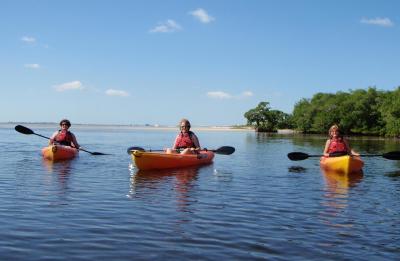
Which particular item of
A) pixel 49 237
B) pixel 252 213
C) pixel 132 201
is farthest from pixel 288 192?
pixel 49 237

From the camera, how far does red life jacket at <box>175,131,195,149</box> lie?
18.7 metres

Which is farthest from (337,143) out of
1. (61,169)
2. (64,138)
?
(64,138)

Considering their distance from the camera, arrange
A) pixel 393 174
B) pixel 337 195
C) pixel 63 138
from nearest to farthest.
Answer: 1. pixel 337 195
2. pixel 393 174
3. pixel 63 138

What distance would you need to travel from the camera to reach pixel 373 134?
7962 cm

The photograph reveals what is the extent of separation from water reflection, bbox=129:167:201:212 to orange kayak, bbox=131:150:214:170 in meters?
0.24

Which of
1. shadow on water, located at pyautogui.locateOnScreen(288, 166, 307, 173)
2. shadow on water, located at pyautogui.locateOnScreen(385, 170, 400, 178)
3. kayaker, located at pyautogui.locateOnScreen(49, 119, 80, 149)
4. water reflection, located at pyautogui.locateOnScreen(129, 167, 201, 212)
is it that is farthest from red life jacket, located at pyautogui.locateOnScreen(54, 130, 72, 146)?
shadow on water, located at pyautogui.locateOnScreen(385, 170, 400, 178)

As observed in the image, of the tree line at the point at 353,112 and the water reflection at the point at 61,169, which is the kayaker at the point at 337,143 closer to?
the water reflection at the point at 61,169

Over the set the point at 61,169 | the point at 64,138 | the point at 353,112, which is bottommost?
the point at 61,169

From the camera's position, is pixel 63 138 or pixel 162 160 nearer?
pixel 162 160

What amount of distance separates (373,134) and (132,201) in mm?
75464

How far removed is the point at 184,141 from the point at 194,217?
1005cm

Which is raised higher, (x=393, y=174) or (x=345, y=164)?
(x=345, y=164)

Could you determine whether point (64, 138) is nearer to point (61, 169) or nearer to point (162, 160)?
point (61, 169)

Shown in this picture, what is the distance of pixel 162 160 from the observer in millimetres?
16688
